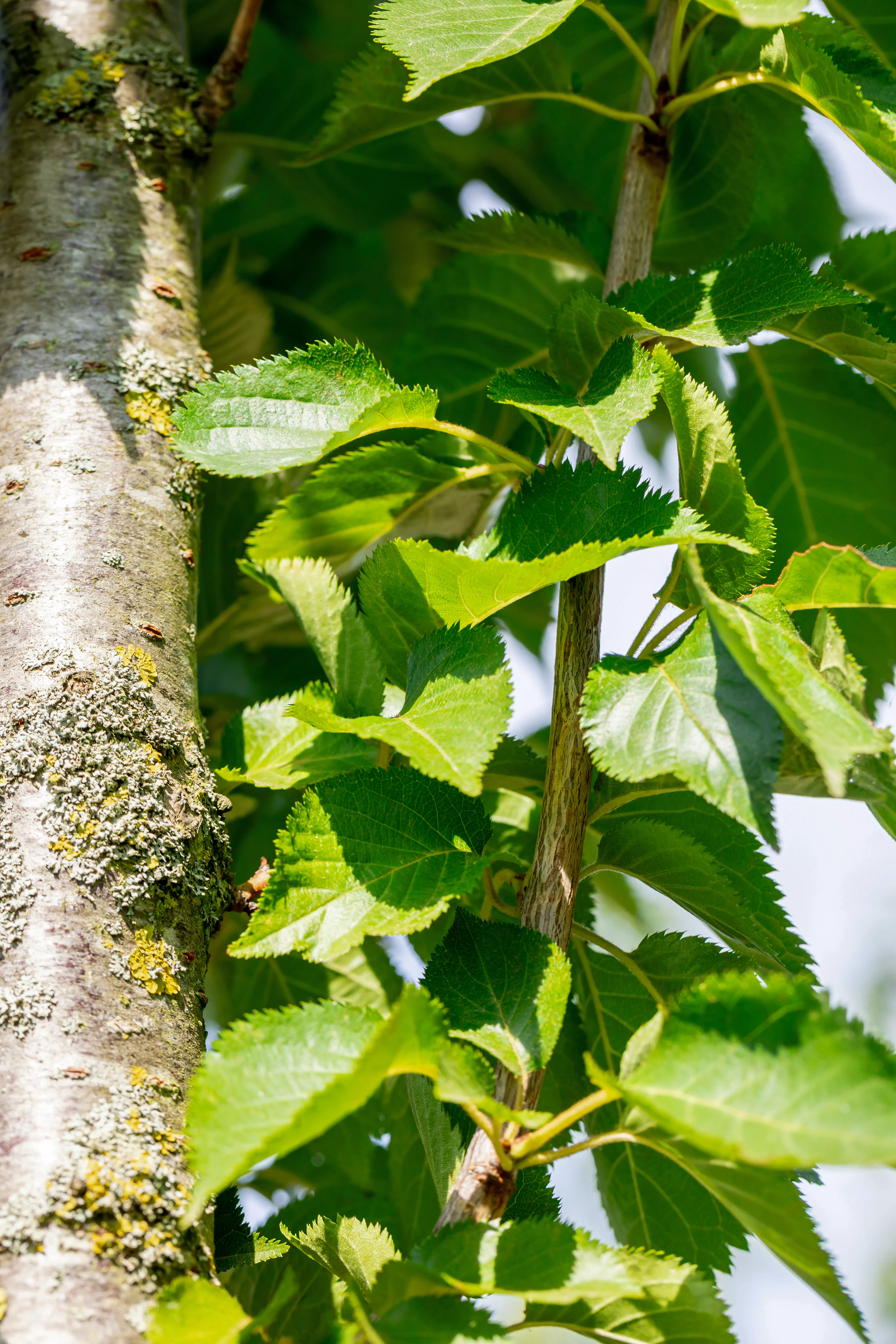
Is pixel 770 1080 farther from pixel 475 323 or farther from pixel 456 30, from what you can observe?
pixel 475 323

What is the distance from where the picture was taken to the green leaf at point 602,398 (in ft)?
1.91

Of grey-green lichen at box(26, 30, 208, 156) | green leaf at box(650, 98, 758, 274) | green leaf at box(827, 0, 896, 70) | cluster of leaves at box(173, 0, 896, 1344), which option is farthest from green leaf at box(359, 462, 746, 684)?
green leaf at box(827, 0, 896, 70)

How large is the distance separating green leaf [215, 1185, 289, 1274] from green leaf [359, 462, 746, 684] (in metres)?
0.35

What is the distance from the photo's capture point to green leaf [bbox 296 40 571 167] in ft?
2.79

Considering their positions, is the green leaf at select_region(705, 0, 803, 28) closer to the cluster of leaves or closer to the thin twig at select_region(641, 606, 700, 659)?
the cluster of leaves

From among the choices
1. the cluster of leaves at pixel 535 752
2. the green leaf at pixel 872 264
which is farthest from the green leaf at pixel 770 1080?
the green leaf at pixel 872 264

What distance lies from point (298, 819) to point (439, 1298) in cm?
24

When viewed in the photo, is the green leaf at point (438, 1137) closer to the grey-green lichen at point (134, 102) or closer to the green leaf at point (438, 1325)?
the green leaf at point (438, 1325)

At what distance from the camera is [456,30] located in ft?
2.14

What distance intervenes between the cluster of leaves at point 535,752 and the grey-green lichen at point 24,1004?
11 centimetres

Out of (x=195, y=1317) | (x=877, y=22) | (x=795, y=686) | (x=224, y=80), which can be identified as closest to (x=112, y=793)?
(x=195, y=1317)

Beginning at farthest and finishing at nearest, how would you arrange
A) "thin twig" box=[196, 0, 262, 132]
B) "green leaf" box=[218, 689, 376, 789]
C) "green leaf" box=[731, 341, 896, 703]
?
"green leaf" box=[731, 341, 896, 703] → "thin twig" box=[196, 0, 262, 132] → "green leaf" box=[218, 689, 376, 789]

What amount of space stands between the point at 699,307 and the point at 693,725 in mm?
304

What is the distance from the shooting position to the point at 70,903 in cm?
60
